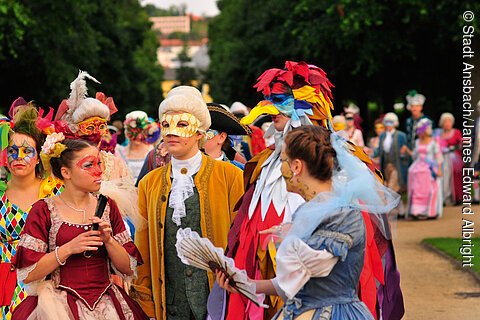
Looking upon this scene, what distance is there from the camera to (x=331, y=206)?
4.66 meters

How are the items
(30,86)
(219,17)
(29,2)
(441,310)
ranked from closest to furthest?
(441,310) → (29,2) → (30,86) → (219,17)

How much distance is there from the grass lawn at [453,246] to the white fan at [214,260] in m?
6.47

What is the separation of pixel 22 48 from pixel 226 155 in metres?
21.5

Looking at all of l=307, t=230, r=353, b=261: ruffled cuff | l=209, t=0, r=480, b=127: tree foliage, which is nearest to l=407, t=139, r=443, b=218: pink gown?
l=209, t=0, r=480, b=127: tree foliage

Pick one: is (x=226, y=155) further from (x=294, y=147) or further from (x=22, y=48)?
(x=22, y=48)

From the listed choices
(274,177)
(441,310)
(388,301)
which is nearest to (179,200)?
(274,177)

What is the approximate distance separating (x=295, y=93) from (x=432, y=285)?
565 centimetres

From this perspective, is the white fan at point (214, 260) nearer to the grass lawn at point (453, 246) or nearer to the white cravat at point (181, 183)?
the white cravat at point (181, 183)

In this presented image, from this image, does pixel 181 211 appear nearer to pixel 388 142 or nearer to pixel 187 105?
pixel 187 105

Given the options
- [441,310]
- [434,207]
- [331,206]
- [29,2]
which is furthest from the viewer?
[29,2]

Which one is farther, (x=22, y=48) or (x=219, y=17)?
(x=219, y=17)

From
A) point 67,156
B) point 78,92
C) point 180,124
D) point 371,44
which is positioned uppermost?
point 371,44

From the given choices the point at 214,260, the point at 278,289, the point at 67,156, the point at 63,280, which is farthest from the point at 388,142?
the point at 278,289

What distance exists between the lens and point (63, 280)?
5742 millimetres
